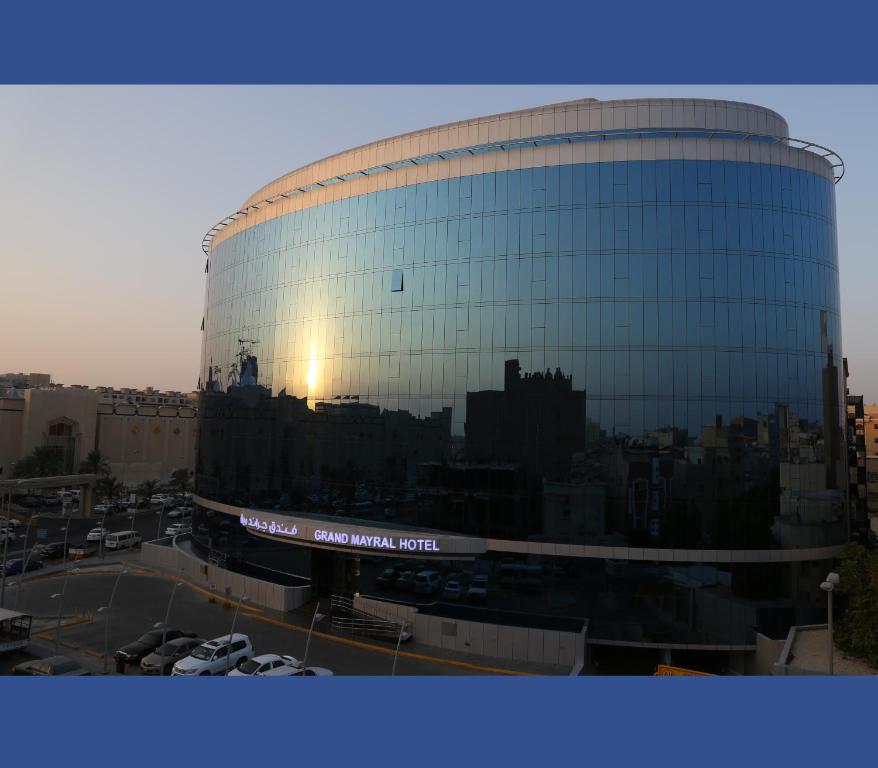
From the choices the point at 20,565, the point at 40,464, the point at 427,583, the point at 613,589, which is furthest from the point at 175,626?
the point at 40,464

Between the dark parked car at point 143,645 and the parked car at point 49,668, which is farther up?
the parked car at point 49,668

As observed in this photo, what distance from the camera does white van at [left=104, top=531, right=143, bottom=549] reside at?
1964 inches

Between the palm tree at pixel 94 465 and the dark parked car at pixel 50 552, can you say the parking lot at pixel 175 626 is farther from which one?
the palm tree at pixel 94 465

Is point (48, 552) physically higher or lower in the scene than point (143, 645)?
lower

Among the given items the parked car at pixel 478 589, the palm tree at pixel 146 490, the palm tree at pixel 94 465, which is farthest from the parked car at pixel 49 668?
the palm tree at pixel 94 465

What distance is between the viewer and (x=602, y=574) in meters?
26.7

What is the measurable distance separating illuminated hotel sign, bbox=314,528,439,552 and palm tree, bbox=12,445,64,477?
65.6 meters

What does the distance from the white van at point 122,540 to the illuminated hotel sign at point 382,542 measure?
1165 inches

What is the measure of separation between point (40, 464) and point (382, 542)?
69.9 m

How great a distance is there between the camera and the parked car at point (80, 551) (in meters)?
46.4

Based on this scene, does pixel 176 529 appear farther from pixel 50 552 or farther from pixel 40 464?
pixel 40 464

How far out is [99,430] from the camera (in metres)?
87.7

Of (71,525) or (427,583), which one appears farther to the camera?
(71,525)

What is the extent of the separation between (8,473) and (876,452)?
408 feet
